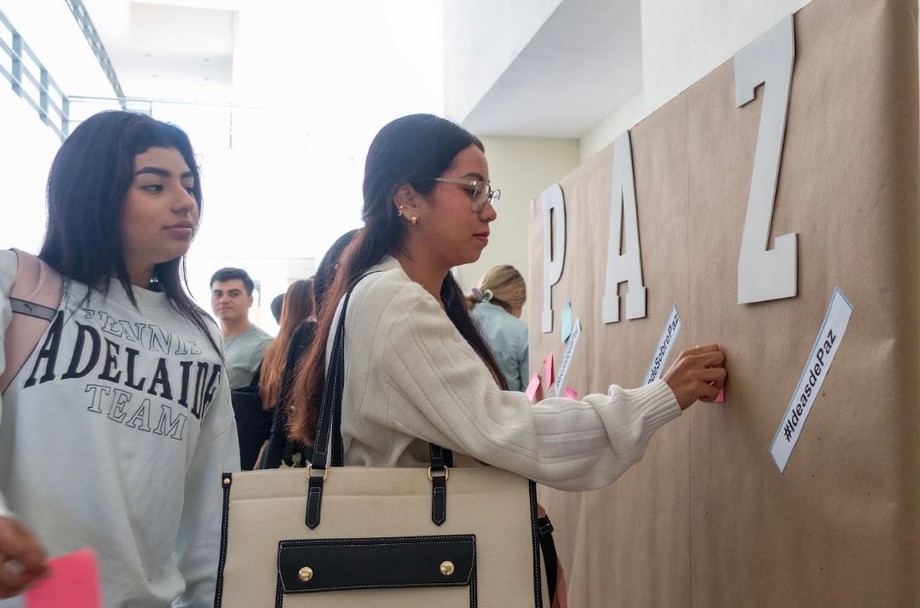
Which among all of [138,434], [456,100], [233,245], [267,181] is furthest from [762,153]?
[233,245]

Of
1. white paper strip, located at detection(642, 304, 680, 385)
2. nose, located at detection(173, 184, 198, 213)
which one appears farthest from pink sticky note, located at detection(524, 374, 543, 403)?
nose, located at detection(173, 184, 198, 213)

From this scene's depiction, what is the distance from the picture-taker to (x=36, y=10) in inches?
231

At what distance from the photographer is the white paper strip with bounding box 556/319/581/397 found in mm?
1923

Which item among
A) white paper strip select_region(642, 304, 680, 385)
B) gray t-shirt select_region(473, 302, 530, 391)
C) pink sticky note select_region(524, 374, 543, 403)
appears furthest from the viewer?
gray t-shirt select_region(473, 302, 530, 391)

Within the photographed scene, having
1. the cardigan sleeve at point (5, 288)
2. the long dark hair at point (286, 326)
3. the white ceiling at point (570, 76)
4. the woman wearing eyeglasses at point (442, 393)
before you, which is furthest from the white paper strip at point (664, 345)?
the white ceiling at point (570, 76)

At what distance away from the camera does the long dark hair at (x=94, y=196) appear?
1.14 m

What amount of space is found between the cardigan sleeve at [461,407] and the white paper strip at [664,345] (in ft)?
1.01

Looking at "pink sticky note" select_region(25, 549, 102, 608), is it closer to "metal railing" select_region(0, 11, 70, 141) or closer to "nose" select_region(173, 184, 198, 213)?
"nose" select_region(173, 184, 198, 213)

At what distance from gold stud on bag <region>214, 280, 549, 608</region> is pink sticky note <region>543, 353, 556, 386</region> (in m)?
1.08

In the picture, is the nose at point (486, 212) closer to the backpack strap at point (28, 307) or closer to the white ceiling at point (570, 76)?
the backpack strap at point (28, 307)

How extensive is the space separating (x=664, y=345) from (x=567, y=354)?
1.95 feet

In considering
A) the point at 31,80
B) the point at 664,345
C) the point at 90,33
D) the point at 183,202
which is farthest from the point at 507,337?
the point at 90,33

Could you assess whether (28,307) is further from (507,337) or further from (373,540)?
(507,337)

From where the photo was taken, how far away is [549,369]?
214 cm
